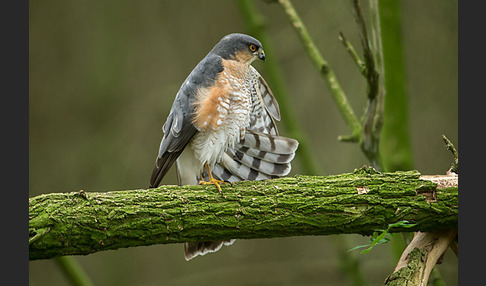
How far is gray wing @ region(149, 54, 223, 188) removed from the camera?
3.55m

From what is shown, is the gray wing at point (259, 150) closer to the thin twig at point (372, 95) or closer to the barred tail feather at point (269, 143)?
the barred tail feather at point (269, 143)

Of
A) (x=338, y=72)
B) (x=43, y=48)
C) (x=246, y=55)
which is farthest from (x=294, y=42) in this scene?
(x=43, y=48)

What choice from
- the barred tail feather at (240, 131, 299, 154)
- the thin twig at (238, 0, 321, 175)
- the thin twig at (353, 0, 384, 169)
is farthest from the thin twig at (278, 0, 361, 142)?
the thin twig at (238, 0, 321, 175)

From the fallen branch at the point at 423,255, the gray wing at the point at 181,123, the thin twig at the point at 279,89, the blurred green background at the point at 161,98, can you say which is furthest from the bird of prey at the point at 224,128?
the blurred green background at the point at 161,98

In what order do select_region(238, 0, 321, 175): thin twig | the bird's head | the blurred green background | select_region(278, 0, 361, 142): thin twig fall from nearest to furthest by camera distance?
1. the bird's head
2. select_region(278, 0, 361, 142): thin twig
3. select_region(238, 0, 321, 175): thin twig
4. the blurred green background

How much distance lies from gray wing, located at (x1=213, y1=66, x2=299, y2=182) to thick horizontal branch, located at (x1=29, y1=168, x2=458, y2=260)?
77cm

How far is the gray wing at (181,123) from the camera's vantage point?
355 centimetres

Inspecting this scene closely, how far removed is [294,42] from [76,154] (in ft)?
9.66

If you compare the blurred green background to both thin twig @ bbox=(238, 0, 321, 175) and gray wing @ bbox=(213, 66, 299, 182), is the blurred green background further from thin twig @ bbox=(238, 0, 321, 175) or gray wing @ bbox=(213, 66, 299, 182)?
gray wing @ bbox=(213, 66, 299, 182)

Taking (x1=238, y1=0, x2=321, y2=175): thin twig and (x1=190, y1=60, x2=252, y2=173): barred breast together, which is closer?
(x1=190, y1=60, x2=252, y2=173): barred breast

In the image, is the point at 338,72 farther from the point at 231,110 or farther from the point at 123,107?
the point at 231,110

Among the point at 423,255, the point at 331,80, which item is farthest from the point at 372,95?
the point at 423,255

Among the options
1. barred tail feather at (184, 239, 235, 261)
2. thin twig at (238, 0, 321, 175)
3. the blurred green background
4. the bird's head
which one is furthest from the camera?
the blurred green background

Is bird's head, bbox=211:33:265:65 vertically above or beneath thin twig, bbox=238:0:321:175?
above
